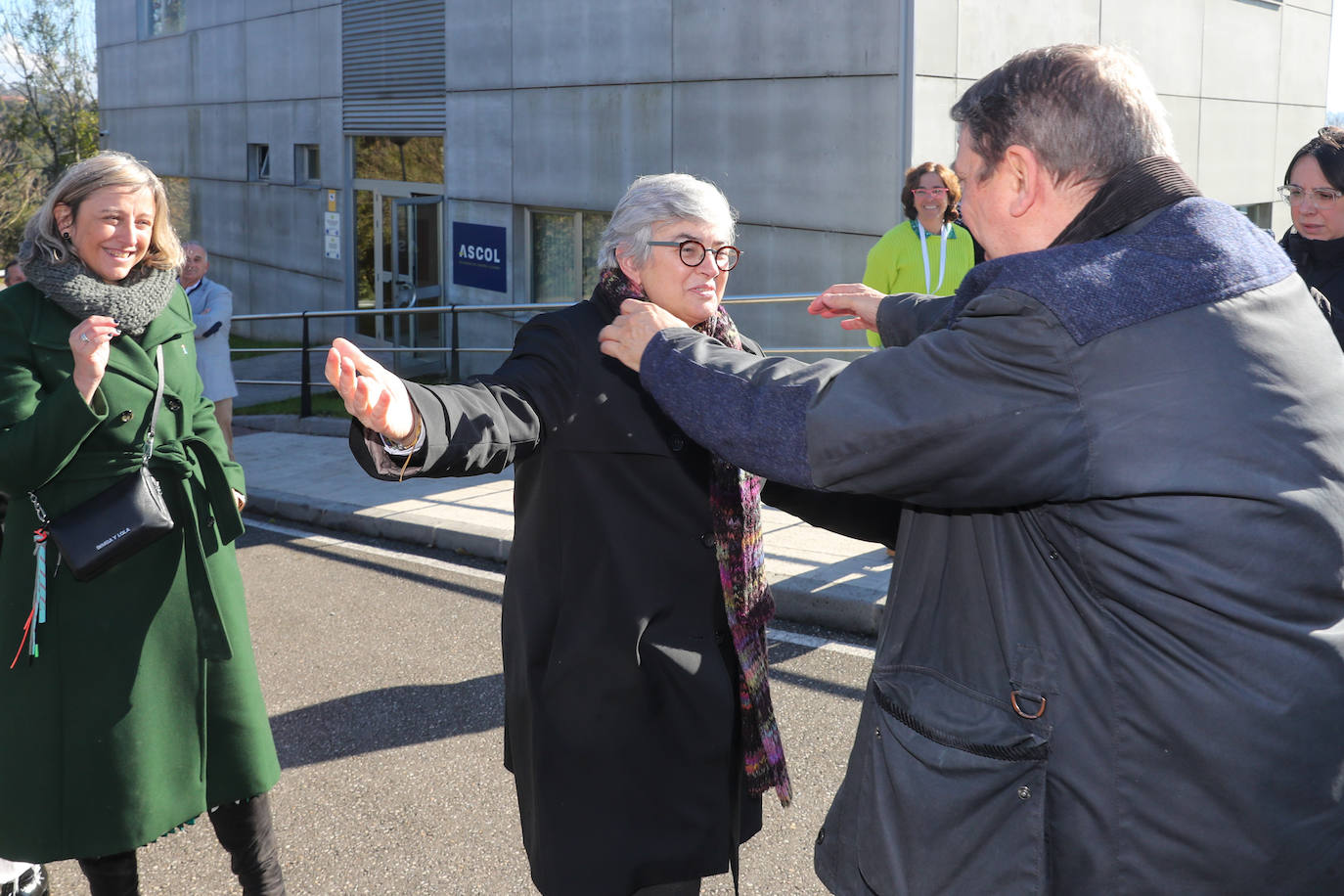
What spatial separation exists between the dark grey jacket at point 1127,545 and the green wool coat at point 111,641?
2076 millimetres

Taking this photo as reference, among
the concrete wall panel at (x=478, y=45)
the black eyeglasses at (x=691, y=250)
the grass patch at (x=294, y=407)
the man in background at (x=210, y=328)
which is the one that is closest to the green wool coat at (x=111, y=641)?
the black eyeglasses at (x=691, y=250)

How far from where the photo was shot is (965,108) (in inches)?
74.5

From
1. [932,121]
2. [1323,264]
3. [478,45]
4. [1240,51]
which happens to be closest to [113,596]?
[1323,264]

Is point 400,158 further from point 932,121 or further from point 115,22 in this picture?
point 115,22

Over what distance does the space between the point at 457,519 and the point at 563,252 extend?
7.96 metres

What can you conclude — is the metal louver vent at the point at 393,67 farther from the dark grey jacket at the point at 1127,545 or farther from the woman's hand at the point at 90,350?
the dark grey jacket at the point at 1127,545

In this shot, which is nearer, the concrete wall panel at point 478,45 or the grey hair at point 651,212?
the grey hair at point 651,212

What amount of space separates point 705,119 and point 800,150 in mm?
1465

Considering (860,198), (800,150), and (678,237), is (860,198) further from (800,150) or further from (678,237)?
(678,237)

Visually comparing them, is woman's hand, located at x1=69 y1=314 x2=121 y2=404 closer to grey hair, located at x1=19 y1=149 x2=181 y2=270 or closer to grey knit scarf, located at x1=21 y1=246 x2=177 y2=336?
grey knit scarf, located at x1=21 y1=246 x2=177 y2=336

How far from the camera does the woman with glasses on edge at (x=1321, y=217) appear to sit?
177 inches

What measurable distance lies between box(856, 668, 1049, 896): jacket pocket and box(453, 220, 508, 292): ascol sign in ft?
48.6

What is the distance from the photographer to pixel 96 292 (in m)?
3.27

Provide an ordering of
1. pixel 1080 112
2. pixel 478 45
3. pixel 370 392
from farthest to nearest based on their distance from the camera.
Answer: pixel 478 45 → pixel 370 392 → pixel 1080 112
